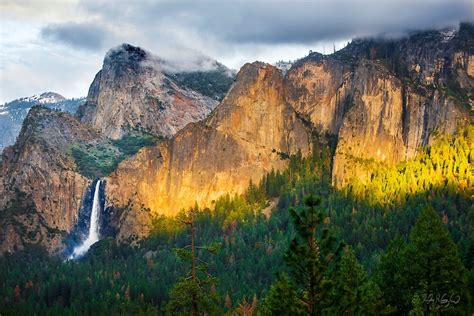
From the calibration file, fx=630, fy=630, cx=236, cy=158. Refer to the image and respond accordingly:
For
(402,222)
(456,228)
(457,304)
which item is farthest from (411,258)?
(402,222)

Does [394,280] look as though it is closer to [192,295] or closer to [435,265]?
[435,265]

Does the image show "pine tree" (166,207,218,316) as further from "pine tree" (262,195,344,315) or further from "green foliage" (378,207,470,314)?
"green foliage" (378,207,470,314)

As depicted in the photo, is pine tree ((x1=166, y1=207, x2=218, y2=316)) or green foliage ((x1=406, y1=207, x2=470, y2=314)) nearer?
pine tree ((x1=166, y1=207, x2=218, y2=316))

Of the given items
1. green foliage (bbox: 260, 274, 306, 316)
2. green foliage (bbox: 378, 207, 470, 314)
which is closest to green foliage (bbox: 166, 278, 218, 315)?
green foliage (bbox: 260, 274, 306, 316)

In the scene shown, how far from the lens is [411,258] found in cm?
6481

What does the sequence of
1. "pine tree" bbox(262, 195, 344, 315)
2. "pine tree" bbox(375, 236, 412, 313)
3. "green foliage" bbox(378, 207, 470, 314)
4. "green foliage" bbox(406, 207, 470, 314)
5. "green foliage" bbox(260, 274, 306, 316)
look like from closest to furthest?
"pine tree" bbox(262, 195, 344, 315) < "green foliage" bbox(260, 274, 306, 316) < "green foliage" bbox(378, 207, 470, 314) < "green foliage" bbox(406, 207, 470, 314) < "pine tree" bbox(375, 236, 412, 313)

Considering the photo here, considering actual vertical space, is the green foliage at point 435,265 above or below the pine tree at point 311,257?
below

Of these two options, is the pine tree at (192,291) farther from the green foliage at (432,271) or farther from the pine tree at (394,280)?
the pine tree at (394,280)

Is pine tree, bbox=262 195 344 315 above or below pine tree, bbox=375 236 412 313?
above

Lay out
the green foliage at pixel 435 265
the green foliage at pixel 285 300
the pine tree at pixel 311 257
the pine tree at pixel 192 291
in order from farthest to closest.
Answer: the green foliage at pixel 435 265, the pine tree at pixel 192 291, the green foliage at pixel 285 300, the pine tree at pixel 311 257

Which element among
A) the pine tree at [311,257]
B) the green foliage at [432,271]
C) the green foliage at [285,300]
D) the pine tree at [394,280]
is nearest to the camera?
the pine tree at [311,257]

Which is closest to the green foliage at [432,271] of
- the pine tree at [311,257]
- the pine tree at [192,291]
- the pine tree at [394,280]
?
the pine tree at [394,280]

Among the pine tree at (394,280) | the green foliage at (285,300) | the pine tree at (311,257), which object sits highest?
the pine tree at (311,257)

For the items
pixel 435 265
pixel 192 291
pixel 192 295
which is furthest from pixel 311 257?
pixel 435 265
